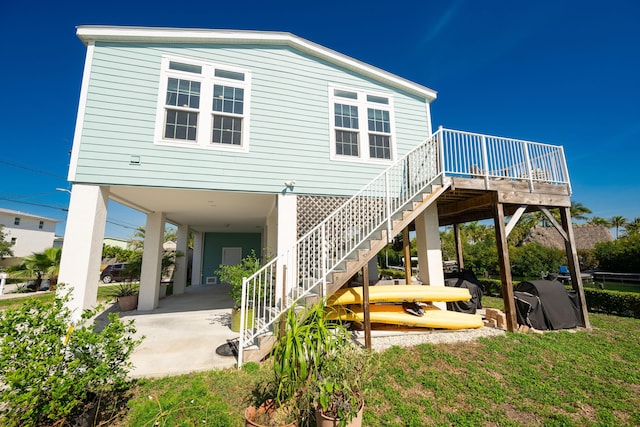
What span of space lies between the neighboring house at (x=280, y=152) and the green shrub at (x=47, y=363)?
7.86 ft

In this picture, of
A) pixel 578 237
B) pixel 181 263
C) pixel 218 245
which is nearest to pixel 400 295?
pixel 181 263

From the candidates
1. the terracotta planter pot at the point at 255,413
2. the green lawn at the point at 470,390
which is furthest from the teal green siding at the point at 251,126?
the terracotta planter pot at the point at 255,413

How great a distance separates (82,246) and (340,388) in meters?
5.32

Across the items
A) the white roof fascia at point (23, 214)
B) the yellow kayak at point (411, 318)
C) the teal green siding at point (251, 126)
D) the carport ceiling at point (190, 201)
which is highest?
the white roof fascia at point (23, 214)

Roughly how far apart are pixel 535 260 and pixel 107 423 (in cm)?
2233

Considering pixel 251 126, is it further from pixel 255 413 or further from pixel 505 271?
pixel 505 271

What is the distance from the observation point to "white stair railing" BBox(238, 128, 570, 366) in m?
4.98

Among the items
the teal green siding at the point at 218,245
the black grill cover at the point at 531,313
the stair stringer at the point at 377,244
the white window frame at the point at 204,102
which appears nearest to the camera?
the stair stringer at the point at 377,244

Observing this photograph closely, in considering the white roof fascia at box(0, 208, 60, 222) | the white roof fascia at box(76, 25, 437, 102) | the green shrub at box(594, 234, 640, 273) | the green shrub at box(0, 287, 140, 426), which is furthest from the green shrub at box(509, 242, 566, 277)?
the white roof fascia at box(0, 208, 60, 222)

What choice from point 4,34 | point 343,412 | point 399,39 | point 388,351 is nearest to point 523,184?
point 388,351

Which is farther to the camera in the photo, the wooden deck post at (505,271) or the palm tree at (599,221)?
the palm tree at (599,221)

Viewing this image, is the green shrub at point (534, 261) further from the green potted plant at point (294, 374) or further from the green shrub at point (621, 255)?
the green potted plant at point (294, 374)

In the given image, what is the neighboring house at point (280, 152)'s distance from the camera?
5.15m

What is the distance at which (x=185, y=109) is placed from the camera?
5.74 metres
